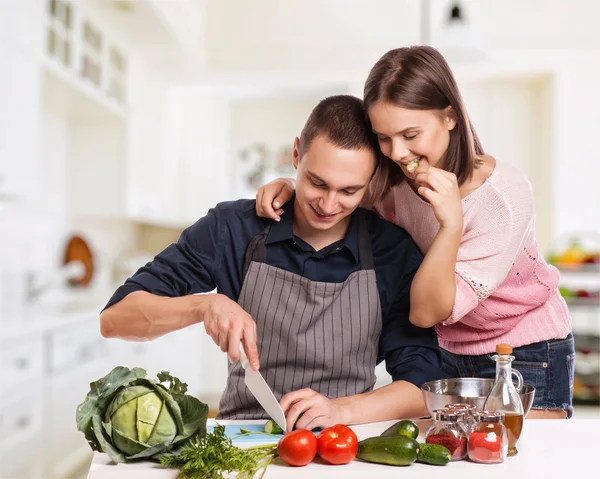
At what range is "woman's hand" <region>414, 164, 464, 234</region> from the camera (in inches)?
A: 57.7

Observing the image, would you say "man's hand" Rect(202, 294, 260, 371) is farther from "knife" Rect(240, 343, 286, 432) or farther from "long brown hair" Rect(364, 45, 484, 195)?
"long brown hair" Rect(364, 45, 484, 195)

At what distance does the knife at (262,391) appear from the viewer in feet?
4.14

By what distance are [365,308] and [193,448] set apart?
1.99 ft

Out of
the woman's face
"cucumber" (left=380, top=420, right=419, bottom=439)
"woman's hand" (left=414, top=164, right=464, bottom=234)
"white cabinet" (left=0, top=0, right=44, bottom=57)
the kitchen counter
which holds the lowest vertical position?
the kitchen counter

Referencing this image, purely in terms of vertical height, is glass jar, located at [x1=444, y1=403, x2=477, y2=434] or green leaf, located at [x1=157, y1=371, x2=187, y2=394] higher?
green leaf, located at [x1=157, y1=371, x2=187, y2=394]

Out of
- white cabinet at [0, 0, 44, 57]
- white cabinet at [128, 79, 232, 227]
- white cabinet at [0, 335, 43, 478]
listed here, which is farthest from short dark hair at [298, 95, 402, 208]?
white cabinet at [128, 79, 232, 227]

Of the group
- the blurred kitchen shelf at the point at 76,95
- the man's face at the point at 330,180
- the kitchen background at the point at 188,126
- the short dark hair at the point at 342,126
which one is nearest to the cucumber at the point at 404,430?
the man's face at the point at 330,180

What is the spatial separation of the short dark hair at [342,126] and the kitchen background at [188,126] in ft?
6.48

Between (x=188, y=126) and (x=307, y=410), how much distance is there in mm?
5536

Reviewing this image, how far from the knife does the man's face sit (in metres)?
0.41

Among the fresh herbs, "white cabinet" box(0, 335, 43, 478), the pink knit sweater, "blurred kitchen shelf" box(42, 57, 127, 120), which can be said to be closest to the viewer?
the fresh herbs

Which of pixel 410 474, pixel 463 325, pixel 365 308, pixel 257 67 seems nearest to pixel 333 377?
pixel 365 308

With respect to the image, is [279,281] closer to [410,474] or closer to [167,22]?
[410,474]

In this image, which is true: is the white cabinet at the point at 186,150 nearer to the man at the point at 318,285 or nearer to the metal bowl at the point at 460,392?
the man at the point at 318,285
